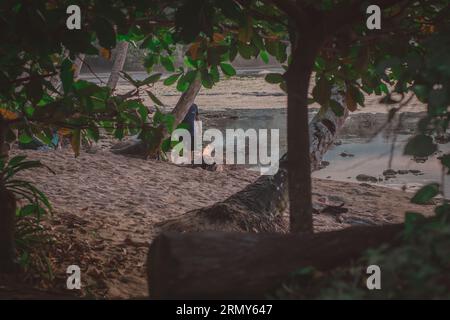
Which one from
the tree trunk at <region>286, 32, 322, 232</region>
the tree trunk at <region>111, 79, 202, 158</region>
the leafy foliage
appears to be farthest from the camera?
the tree trunk at <region>111, 79, 202, 158</region>

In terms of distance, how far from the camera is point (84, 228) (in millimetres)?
6512

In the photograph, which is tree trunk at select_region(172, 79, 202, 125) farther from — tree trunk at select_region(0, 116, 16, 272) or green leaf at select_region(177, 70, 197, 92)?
tree trunk at select_region(0, 116, 16, 272)

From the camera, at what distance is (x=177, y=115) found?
11.1 meters

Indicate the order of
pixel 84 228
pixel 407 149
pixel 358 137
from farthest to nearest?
pixel 358 137 → pixel 84 228 → pixel 407 149

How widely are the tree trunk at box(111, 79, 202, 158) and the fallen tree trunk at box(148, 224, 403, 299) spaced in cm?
768

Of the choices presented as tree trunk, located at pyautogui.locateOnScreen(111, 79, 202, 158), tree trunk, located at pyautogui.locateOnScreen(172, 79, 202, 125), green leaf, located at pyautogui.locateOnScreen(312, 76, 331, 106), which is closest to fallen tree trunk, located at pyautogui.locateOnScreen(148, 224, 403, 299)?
green leaf, located at pyautogui.locateOnScreen(312, 76, 331, 106)

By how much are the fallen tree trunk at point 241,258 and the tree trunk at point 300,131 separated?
1.10 m

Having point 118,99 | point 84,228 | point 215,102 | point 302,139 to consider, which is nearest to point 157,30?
point 118,99

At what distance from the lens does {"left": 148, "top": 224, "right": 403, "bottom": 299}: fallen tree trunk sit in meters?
2.75

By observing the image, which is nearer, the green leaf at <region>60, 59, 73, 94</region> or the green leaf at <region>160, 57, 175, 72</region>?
the green leaf at <region>60, 59, 73, 94</region>

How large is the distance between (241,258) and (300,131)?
1.41 meters

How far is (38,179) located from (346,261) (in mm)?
6230

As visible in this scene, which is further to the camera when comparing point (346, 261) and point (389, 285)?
point (346, 261)
